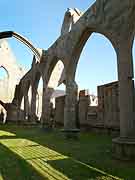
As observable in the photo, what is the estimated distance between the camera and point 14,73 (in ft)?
89.6

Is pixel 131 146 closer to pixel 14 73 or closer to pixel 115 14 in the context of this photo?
pixel 115 14

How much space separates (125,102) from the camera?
625cm

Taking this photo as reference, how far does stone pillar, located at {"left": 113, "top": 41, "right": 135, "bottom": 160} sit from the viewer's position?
18.8 ft

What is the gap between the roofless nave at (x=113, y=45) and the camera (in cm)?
616

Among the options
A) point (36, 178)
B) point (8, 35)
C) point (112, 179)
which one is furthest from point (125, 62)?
point (8, 35)

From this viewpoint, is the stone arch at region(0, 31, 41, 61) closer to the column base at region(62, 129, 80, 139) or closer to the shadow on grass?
the column base at region(62, 129, 80, 139)

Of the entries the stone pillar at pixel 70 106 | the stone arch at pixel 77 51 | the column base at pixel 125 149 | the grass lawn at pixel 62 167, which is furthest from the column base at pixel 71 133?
the column base at pixel 125 149

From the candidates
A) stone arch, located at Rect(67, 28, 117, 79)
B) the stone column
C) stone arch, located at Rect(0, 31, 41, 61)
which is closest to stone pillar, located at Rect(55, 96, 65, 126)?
stone arch, located at Rect(0, 31, 41, 61)

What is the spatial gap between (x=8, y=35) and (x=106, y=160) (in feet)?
42.5

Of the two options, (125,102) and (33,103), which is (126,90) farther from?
(33,103)

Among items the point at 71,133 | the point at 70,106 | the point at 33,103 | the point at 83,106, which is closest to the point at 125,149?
the point at 71,133

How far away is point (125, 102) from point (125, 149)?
130 cm

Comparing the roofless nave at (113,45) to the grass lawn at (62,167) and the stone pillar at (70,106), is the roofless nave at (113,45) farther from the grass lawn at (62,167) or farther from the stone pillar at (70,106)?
the grass lawn at (62,167)

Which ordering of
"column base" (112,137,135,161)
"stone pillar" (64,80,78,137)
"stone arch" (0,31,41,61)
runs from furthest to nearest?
"stone arch" (0,31,41,61)
"stone pillar" (64,80,78,137)
"column base" (112,137,135,161)
